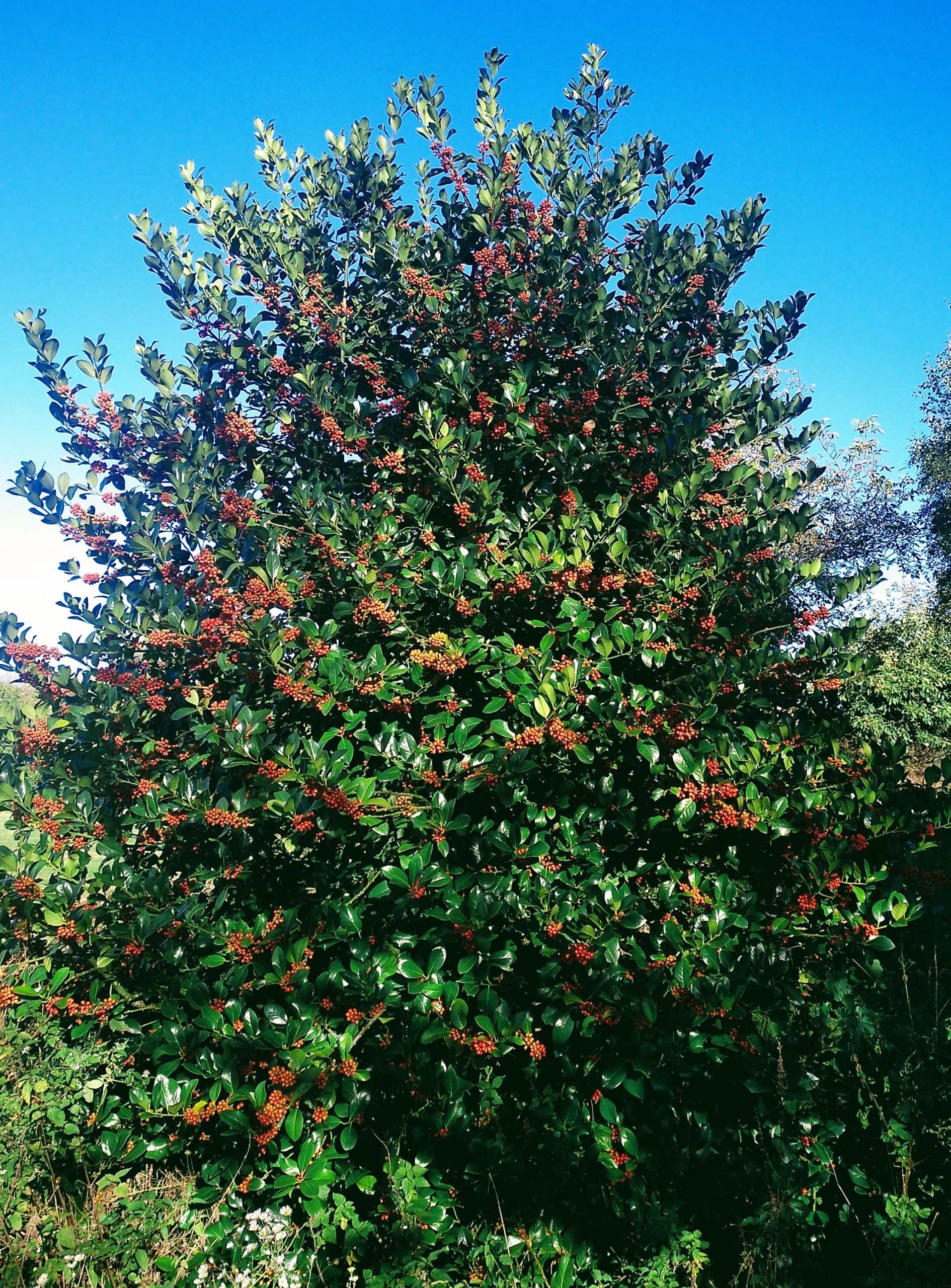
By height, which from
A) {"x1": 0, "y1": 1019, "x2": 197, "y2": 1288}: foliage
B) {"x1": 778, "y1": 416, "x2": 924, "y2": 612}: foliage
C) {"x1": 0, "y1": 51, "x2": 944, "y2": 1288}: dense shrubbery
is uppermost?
{"x1": 778, "y1": 416, "x2": 924, "y2": 612}: foliage

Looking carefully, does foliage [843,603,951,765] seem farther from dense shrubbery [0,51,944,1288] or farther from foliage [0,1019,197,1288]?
foliage [0,1019,197,1288]

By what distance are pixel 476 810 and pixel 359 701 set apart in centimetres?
83

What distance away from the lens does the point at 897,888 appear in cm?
370

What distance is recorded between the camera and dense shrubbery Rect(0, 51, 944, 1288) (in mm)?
3424

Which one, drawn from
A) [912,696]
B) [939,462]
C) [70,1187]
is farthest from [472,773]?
[939,462]

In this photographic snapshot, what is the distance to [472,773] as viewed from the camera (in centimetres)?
368

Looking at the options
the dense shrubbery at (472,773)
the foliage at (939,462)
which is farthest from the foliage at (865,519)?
the dense shrubbery at (472,773)

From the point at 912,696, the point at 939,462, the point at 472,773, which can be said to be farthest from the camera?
the point at 939,462

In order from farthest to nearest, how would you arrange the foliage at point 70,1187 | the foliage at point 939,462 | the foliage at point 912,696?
the foliage at point 939,462, the foliage at point 912,696, the foliage at point 70,1187

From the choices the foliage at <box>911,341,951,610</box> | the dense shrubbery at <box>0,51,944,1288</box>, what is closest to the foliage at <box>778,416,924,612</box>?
the foliage at <box>911,341,951,610</box>

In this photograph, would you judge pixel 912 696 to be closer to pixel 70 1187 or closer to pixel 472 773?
pixel 472 773

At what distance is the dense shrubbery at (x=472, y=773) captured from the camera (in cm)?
342

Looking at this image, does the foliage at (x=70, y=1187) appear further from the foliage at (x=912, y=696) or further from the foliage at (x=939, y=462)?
the foliage at (x=939, y=462)

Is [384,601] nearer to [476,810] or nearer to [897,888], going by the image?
[476,810]
